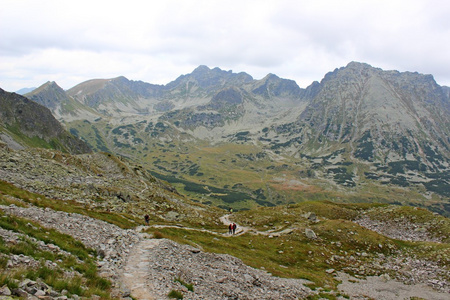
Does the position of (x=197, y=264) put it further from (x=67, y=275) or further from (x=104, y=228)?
(x=67, y=275)

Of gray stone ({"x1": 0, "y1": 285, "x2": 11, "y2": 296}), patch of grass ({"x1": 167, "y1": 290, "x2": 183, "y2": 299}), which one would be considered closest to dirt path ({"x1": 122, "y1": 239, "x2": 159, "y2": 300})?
patch of grass ({"x1": 167, "y1": 290, "x2": 183, "y2": 299})

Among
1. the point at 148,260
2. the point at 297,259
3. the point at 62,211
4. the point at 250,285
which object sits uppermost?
the point at 62,211

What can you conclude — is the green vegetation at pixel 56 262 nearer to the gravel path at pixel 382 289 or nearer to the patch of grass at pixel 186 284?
the patch of grass at pixel 186 284

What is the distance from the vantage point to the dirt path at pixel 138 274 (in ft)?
52.5

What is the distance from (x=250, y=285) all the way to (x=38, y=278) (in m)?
16.6

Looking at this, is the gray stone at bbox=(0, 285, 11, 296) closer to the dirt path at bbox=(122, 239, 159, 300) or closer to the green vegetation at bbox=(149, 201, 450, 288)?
the dirt path at bbox=(122, 239, 159, 300)

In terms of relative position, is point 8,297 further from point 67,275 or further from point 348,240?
point 348,240

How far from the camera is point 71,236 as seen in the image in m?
20.9

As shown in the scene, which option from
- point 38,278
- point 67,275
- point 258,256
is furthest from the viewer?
point 258,256

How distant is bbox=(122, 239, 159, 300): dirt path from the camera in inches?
631

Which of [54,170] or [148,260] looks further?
[54,170]

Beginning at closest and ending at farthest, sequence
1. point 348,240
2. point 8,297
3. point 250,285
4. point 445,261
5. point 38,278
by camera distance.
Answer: point 8,297
point 38,278
point 250,285
point 445,261
point 348,240

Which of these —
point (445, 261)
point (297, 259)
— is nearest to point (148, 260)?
point (297, 259)

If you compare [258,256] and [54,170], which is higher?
[54,170]
